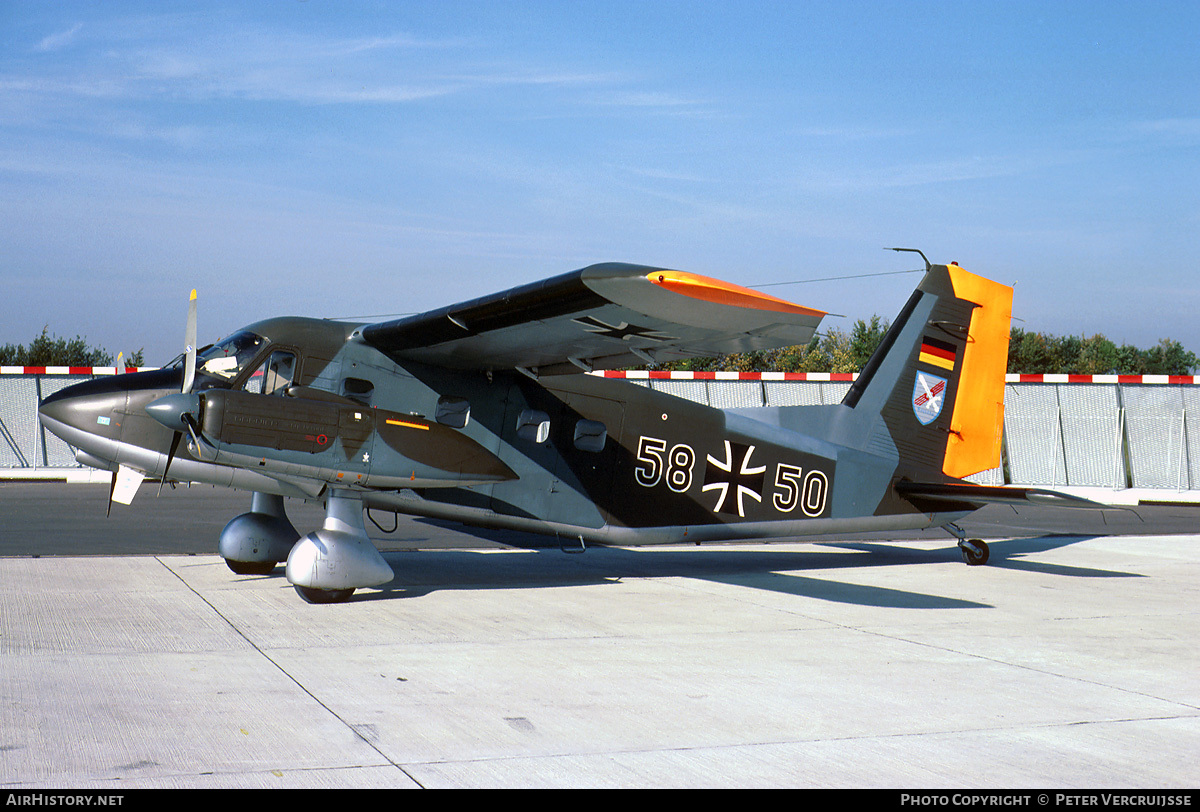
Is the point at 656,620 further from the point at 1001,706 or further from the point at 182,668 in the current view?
the point at 182,668

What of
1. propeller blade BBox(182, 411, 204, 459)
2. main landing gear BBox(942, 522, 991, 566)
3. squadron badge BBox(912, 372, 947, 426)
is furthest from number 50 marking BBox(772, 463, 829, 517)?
propeller blade BBox(182, 411, 204, 459)

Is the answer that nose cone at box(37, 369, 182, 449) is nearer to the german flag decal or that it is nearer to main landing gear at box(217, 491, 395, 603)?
main landing gear at box(217, 491, 395, 603)

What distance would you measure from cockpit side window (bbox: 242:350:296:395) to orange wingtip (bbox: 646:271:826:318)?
13.5 ft

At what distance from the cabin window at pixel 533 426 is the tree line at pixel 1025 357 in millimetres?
43053

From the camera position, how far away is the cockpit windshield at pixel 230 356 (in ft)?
31.4

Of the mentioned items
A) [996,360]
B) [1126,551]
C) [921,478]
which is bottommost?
[1126,551]

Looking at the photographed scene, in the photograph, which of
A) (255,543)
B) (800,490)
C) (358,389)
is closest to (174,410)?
(358,389)

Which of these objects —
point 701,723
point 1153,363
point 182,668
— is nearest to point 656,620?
point 701,723

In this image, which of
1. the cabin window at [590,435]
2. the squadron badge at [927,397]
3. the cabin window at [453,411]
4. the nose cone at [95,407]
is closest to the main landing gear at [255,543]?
the nose cone at [95,407]

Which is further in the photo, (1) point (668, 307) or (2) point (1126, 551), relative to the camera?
(2) point (1126, 551)

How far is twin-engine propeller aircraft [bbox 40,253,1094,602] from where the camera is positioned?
874 centimetres

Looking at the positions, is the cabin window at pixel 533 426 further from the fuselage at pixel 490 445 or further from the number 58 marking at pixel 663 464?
the number 58 marking at pixel 663 464

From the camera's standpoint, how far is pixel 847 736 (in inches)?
211

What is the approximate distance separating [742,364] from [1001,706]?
195ft
